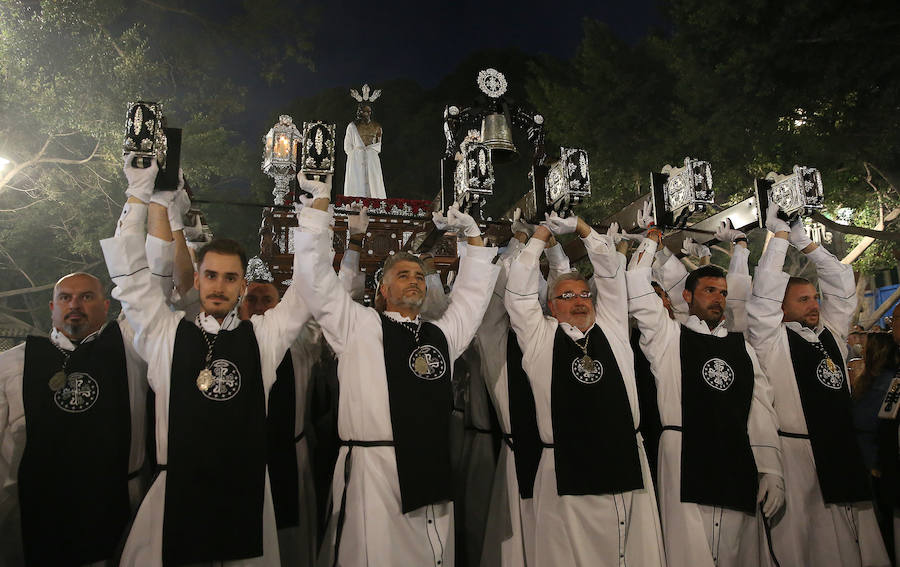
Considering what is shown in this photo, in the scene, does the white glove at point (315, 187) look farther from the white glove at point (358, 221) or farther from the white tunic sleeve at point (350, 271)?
the white tunic sleeve at point (350, 271)

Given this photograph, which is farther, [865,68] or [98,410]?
[865,68]

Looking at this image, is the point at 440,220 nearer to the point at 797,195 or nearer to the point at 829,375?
the point at 797,195

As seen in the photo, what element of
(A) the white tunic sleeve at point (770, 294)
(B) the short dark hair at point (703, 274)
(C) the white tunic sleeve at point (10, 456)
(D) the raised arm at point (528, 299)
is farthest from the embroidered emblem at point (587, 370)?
(C) the white tunic sleeve at point (10, 456)

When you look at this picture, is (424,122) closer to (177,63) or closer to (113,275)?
(177,63)

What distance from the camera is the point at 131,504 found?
3.24m

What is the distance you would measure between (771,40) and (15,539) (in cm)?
1000

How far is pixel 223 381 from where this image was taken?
3.00 m

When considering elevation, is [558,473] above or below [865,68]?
below

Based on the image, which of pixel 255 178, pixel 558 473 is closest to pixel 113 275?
pixel 558 473

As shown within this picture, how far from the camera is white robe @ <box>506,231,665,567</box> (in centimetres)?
335

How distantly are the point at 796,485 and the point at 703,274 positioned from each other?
1527mm

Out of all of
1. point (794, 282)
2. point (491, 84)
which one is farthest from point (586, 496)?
point (491, 84)

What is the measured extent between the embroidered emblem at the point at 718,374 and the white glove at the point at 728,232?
42.7 inches

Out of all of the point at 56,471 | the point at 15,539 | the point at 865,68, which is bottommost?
the point at 15,539
